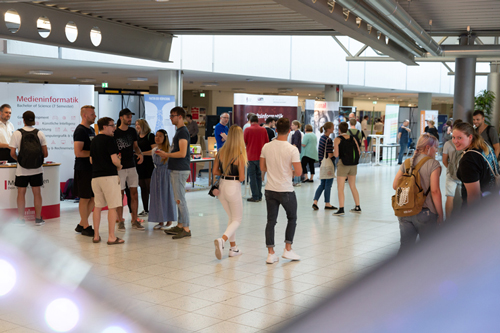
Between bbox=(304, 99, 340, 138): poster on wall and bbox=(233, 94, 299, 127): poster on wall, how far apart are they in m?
2.53

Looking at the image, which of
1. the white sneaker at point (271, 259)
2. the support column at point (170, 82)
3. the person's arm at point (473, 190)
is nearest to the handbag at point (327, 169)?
the white sneaker at point (271, 259)

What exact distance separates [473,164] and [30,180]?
5.87 meters

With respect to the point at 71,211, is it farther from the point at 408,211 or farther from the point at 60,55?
the point at 408,211

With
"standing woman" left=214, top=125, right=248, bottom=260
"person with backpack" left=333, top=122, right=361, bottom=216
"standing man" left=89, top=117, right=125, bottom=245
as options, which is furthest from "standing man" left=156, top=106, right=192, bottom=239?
"person with backpack" left=333, top=122, right=361, bottom=216

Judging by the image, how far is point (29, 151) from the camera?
6.98 meters

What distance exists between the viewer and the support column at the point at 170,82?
1381cm

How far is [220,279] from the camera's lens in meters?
4.82

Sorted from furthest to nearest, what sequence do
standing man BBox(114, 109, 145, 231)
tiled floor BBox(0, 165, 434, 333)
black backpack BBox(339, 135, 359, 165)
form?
black backpack BBox(339, 135, 359, 165) → standing man BBox(114, 109, 145, 231) → tiled floor BBox(0, 165, 434, 333)

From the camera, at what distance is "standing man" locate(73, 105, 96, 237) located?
6.61m

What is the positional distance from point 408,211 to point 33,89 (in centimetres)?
710

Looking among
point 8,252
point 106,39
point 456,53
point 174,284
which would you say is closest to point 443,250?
point 174,284

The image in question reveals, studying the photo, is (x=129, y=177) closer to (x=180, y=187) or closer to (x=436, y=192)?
(x=180, y=187)

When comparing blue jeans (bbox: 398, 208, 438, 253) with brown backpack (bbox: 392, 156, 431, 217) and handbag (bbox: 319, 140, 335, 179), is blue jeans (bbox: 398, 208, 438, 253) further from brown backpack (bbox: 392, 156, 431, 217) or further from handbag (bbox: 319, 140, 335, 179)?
handbag (bbox: 319, 140, 335, 179)

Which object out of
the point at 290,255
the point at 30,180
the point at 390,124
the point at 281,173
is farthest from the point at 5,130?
the point at 390,124
